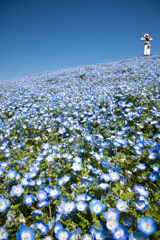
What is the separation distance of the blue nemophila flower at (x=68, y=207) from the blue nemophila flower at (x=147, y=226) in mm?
648

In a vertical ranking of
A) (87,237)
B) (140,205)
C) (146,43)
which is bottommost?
(87,237)

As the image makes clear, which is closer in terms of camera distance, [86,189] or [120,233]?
[120,233]

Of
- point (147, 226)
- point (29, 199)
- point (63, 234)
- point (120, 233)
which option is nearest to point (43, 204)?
point (29, 199)

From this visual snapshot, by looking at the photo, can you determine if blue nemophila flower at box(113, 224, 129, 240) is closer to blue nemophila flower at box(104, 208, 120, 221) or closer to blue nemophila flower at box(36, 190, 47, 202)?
blue nemophila flower at box(104, 208, 120, 221)

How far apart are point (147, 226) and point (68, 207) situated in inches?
29.5

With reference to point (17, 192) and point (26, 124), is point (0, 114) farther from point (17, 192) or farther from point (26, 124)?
point (17, 192)

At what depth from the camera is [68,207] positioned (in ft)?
5.04

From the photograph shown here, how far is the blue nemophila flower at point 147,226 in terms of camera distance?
1.18 metres

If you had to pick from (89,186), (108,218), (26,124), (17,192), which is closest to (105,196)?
(89,186)

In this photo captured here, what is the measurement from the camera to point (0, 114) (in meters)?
5.29

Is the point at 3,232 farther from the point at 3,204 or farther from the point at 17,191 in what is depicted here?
the point at 17,191

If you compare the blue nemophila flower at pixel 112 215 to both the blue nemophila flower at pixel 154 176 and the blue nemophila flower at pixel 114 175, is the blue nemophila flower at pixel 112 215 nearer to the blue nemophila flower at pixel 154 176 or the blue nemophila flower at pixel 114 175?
the blue nemophila flower at pixel 114 175

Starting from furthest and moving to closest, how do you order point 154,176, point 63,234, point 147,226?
point 154,176, point 63,234, point 147,226

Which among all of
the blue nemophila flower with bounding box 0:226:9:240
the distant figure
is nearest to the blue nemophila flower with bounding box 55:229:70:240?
the blue nemophila flower with bounding box 0:226:9:240
